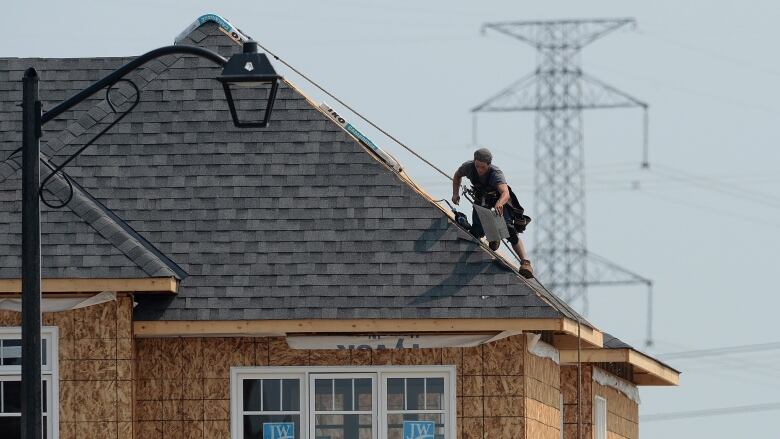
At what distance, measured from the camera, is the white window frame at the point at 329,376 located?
1895 cm

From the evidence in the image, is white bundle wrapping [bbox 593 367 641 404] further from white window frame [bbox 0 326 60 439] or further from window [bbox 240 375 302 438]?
white window frame [bbox 0 326 60 439]

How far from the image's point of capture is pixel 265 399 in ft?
62.7

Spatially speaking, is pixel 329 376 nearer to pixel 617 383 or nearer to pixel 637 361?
pixel 637 361

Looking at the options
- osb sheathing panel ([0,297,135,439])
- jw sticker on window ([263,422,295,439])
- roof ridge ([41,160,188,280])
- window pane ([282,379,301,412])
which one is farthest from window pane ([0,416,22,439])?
window pane ([282,379,301,412])

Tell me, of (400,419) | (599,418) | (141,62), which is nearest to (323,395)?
(400,419)

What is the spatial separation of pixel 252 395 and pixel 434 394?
1.96 m

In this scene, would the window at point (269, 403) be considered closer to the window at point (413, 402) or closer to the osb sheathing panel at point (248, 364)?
the osb sheathing panel at point (248, 364)

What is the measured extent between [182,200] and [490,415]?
429 cm

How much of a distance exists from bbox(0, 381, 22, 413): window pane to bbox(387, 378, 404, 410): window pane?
3918 mm

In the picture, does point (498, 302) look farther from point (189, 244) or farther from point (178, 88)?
point (178, 88)

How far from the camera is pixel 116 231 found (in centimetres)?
1903

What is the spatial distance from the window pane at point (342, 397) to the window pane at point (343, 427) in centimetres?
10

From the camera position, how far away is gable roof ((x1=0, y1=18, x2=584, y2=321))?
61.8 ft

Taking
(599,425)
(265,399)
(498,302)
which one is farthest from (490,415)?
(599,425)
